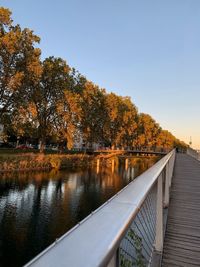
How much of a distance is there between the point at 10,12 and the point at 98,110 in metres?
36.8

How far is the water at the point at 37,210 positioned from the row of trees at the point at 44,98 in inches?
380

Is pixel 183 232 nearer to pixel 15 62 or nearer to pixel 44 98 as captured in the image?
pixel 15 62

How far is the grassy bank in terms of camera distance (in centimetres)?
3631

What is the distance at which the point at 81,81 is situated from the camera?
56.1 metres

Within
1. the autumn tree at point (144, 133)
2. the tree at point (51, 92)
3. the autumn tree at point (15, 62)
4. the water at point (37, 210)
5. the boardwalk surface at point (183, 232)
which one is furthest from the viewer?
the autumn tree at point (144, 133)

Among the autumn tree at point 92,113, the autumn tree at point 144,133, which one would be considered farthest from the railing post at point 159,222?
the autumn tree at point 144,133

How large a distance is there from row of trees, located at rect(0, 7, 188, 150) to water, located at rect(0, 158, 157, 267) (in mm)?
9647

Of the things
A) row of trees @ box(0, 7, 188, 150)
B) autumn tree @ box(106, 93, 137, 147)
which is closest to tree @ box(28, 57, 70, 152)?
row of trees @ box(0, 7, 188, 150)

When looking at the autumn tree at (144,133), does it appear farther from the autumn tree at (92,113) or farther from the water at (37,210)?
the water at (37,210)

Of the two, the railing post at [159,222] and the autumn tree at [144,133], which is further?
the autumn tree at [144,133]

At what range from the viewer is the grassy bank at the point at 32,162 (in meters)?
36.3

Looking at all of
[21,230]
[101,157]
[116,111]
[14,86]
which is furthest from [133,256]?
[116,111]

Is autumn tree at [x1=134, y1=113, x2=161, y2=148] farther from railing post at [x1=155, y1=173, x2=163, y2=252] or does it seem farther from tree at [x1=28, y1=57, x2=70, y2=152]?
railing post at [x1=155, y1=173, x2=163, y2=252]

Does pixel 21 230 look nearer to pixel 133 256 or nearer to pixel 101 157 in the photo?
pixel 133 256
